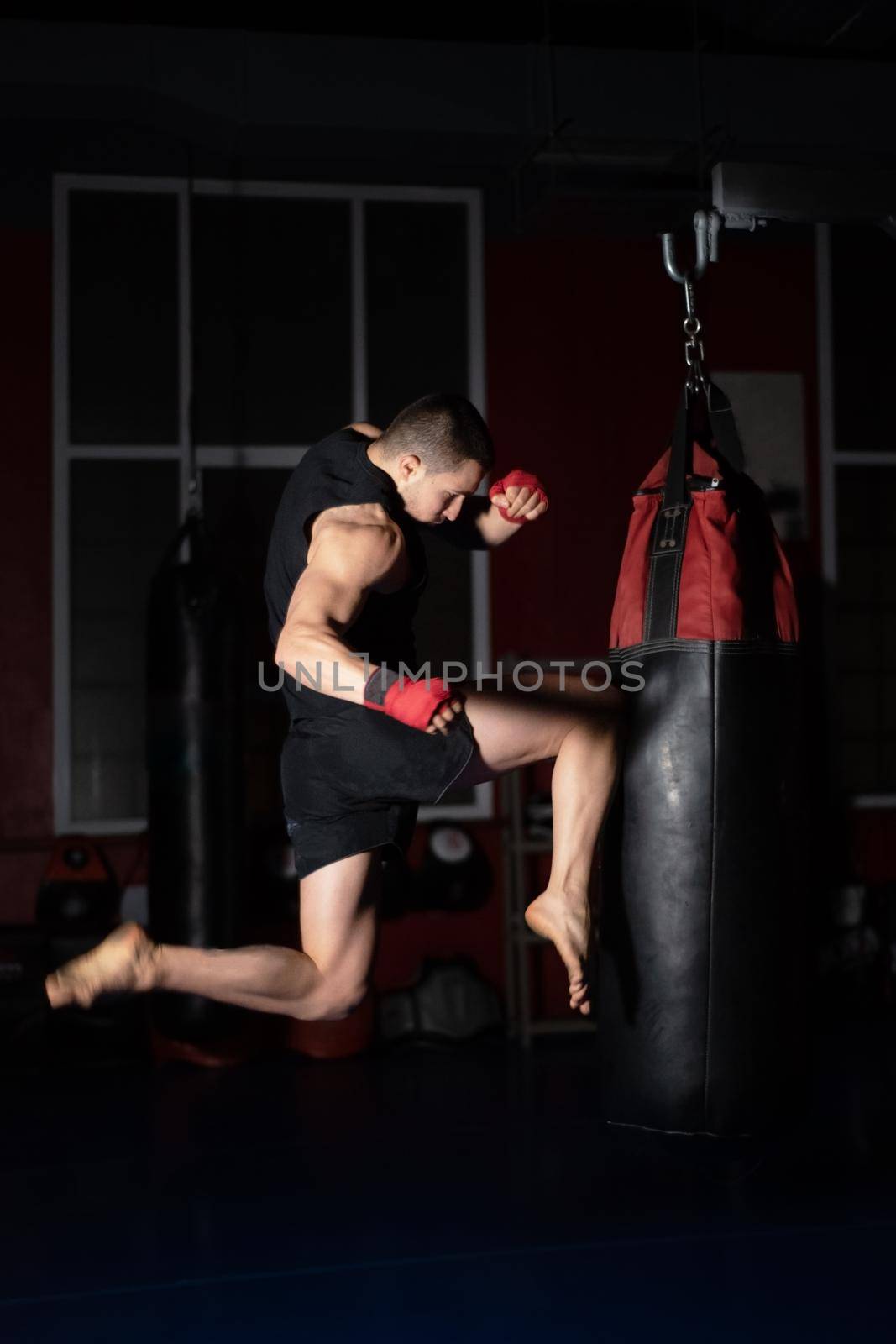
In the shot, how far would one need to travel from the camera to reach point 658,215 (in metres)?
5.15

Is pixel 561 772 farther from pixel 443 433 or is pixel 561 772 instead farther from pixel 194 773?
pixel 194 773

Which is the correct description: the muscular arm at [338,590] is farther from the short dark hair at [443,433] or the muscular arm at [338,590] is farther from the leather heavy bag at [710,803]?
the leather heavy bag at [710,803]

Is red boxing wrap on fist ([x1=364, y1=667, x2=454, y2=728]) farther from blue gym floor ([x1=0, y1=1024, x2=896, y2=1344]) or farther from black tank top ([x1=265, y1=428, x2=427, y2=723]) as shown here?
blue gym floor ([x1=0, y1=1024, x2=896, y2=1344])

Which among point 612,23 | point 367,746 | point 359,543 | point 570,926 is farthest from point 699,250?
point 612,23

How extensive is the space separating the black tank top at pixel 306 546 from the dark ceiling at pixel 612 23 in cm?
301

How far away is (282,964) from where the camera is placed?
2.38 m

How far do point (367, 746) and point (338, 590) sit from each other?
1.25 feet

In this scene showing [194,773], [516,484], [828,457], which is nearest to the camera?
[516,484]

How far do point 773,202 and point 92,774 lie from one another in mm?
4122

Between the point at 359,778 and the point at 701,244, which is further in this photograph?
the point at 359,778

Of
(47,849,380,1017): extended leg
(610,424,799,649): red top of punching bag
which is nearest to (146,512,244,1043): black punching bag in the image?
(47,849,380,1017): extended leg

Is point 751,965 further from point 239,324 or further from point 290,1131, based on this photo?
point 239,324

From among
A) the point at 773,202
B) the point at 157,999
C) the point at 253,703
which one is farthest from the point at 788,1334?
the point at 253,703

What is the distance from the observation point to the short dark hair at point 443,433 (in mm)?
2230
